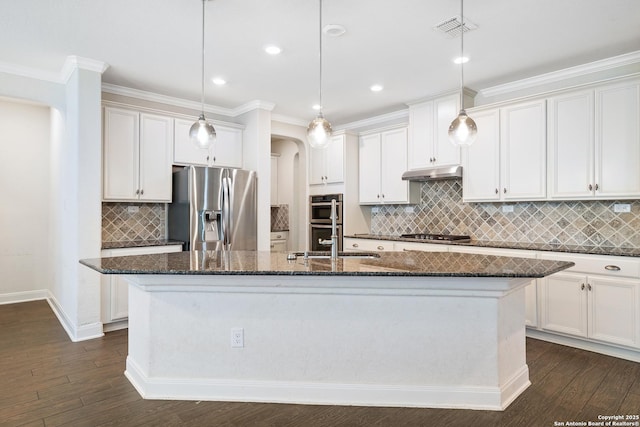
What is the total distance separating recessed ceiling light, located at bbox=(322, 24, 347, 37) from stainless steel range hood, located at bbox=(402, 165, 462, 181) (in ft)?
6.75

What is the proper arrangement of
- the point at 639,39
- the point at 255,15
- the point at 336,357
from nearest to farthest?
the point at 336,357, the point at 255,15, the point at 639,39

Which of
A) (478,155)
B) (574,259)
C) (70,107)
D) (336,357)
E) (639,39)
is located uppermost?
(639,39)

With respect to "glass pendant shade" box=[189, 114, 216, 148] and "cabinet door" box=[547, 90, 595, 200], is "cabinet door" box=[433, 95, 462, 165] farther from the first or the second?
"glass pendant shade" box=[189, 114, 216, 148]

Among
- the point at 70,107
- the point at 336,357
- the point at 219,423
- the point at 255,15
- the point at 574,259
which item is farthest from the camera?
the point at 70,107

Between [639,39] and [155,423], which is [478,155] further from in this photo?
[155,423]

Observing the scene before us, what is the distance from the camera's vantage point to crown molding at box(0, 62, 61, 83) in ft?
11.7

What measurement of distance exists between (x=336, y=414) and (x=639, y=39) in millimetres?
3694

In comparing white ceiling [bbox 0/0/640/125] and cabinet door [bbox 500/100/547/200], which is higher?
white ceiling [bbox 0/0/640/125]

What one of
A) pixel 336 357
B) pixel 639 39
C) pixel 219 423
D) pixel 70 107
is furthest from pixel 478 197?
pixel 70 107

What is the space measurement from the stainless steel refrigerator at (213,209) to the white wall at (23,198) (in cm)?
205

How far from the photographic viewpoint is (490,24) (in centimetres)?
284

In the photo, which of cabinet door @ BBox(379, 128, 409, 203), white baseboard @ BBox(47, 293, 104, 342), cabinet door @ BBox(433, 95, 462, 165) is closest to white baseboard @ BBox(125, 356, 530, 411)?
white baseboard @ BBox(47, 293, 104, 342)

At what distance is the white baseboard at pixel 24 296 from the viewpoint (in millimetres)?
4957

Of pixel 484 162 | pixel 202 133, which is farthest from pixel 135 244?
pixel 484 162
